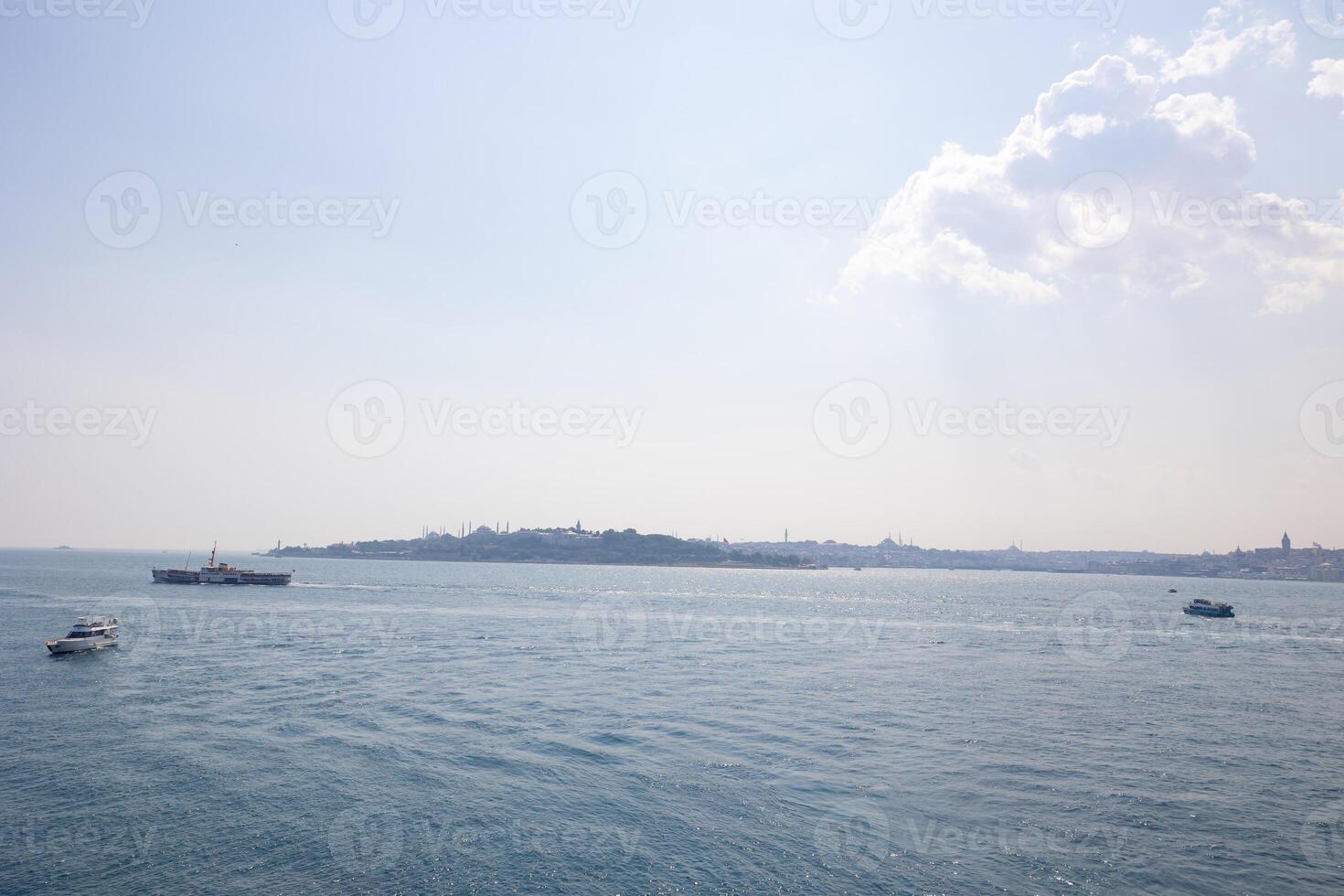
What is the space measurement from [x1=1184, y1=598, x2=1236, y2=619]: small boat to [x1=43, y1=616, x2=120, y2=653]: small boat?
544 ft

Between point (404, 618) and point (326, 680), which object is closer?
point (326, 680)

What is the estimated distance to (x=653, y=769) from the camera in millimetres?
34656

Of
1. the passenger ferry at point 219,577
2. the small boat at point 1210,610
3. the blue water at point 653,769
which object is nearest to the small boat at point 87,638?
the blue water at point 653,769

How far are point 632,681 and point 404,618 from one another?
181 feet

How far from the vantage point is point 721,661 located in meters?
68.1

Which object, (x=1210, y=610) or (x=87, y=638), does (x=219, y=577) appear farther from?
(x=1210, y=610)

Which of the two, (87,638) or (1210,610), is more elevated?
(87,638)

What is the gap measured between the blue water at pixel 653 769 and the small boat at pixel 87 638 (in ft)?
10.0

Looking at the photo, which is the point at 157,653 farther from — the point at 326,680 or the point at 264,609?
the point at 264,609

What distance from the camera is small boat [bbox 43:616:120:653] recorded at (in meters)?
61.5

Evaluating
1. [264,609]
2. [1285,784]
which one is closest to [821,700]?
[1285,784]

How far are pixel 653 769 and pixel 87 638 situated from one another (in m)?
58.1

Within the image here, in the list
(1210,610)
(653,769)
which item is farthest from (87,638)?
(1210,610)

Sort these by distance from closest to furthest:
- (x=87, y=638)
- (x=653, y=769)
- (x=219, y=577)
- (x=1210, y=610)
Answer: (x=653, y=769), (x=87, y=638), (x=1210, y=610), (x=219, y=577)
